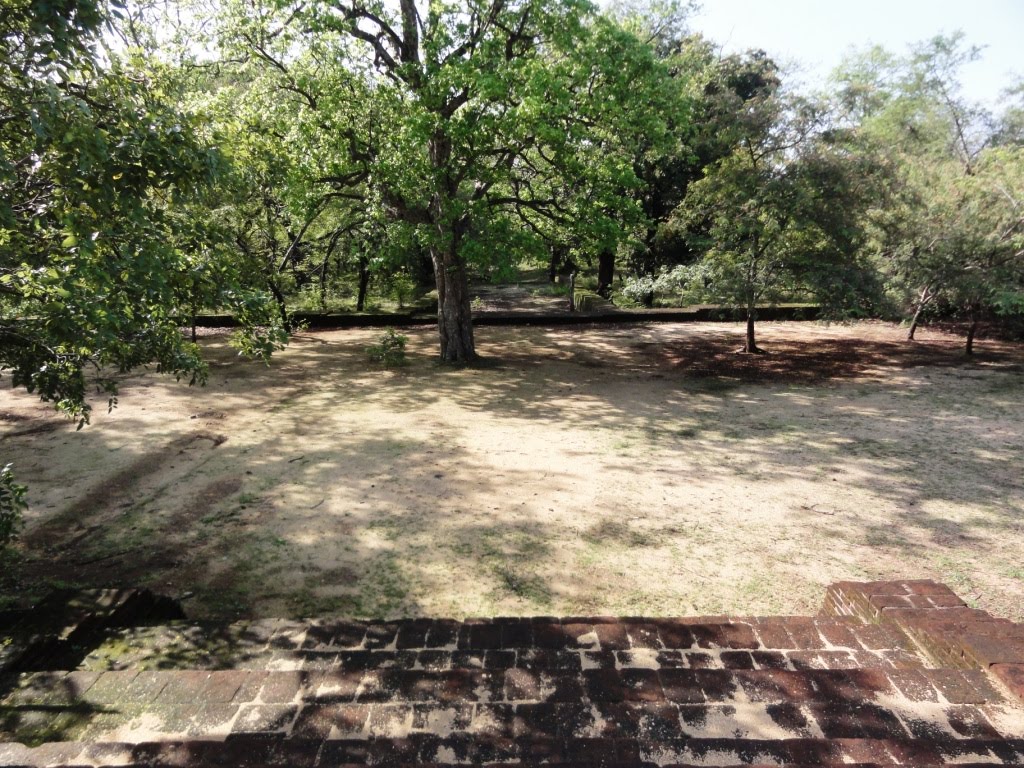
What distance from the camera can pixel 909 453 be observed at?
793cm

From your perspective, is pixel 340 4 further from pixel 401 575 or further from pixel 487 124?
pixel 401 575

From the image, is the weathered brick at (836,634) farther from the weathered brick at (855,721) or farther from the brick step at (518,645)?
the weathered brick at (855,721)

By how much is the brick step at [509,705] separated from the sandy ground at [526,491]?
164cm

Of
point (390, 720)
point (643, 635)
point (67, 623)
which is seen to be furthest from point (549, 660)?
point (67, 623)

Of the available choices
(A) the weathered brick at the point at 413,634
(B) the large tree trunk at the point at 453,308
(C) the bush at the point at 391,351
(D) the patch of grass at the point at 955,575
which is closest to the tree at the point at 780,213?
(B) the large tree trunk at the point at 453,308

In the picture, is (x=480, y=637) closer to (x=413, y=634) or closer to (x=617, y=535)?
(x=413, y=634)

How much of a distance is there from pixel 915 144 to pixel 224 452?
24.3m

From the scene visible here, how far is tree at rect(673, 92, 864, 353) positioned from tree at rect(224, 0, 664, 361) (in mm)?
2272

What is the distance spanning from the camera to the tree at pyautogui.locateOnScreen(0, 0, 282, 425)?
366 cm

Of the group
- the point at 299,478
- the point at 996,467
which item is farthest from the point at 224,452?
the point at 996,467

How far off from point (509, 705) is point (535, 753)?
35cm

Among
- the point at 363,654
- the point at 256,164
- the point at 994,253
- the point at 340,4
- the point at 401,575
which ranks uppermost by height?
the point at 340,4

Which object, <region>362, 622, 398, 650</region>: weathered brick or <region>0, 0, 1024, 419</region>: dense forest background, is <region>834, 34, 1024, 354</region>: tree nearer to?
<region>0, 0, 1024, 419</region>: dense forest background

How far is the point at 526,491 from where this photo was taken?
689cm
